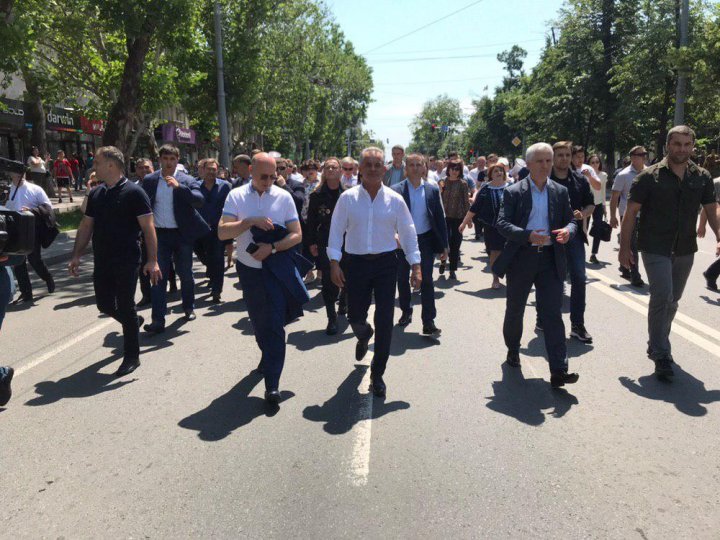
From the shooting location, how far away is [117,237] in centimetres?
512

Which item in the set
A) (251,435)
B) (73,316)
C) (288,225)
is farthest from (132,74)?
(251,435)

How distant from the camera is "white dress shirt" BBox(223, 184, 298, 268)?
4.49 meters

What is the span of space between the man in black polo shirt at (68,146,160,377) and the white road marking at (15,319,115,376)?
905mm

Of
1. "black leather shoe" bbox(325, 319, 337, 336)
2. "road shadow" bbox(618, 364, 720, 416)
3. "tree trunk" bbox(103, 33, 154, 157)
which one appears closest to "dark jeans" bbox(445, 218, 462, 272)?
"black leather shoe" bbox(325, 319, 337, 336)

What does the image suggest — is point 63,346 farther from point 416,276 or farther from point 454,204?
point 454,204

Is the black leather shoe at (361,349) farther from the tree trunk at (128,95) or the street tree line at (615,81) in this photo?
the street tree line at (615,81)

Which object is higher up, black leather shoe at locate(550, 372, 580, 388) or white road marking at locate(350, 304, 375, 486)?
black leather shoe at locate(550, 372, 580, 388)

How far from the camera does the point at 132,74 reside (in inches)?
573

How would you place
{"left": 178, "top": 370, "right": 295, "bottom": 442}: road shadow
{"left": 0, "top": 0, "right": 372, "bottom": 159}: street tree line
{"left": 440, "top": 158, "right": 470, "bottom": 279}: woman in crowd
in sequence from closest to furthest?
{"left": 178, "top": 370, "right": 295, "bottom": 442}: road shadow
{"left": 440, "top": 158, "right": 470, "bottom": 279}: woman in crowd
{"left": 0, "top": 0, "right": 372, "bottom": 159}: street tree line

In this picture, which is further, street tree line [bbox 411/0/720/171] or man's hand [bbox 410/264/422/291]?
street tree line [bbox 411/0/720/171]

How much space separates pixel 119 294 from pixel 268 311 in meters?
1.50

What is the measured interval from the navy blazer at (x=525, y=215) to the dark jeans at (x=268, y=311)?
5.56ft

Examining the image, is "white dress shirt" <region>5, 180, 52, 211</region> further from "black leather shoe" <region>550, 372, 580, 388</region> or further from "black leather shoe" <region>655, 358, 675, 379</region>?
"black leather shoe" <region>655, 358, 675, 379</region>

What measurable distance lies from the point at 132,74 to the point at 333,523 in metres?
13.9
